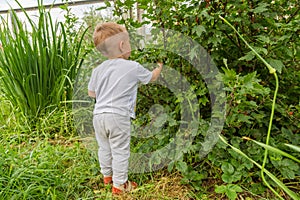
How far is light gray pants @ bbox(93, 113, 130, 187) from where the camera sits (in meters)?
1.31

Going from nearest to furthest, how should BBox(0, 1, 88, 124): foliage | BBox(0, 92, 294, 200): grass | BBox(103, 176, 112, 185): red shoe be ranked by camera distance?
1. BBox(0, 92, 294, 200): grass
2. BBox(103, 176, 112, 185): red shoe
3. BBox(0, 1, 88, 124): foliage

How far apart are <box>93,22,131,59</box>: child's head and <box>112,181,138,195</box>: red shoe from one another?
69cm

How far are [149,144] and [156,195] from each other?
312 millimetres

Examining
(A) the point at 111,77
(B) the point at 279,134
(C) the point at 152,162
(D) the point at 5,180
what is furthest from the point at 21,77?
(B) the point at 279,134

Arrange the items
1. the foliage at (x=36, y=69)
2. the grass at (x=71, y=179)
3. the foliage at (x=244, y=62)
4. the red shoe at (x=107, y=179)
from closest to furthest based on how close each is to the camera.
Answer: the foliage at (x=244, y=62)
the grass at (x=71, y=179)
the red shoe at (x=107, y=179)
the foliage at (x=36, y=69)

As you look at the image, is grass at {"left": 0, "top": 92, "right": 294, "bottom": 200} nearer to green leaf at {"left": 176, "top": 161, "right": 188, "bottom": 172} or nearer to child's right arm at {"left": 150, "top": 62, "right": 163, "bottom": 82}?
green leaf at {"left": 176, "top": 161, "right": 188, "bottom": 172}

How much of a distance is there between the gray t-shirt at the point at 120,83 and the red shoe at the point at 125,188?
1.31 ft

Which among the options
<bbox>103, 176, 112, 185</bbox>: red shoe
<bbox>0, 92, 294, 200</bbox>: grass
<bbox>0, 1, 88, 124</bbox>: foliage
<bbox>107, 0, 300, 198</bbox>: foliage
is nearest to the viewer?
<bbox>107, 0, 300, 198</bbox>: foliage

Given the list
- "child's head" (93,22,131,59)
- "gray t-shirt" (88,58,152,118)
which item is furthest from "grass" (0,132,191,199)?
"child's head" (93,22,131,59)

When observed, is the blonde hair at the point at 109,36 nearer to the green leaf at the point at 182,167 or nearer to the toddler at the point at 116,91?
the toddler at the point at 116,91

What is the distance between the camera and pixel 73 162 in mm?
1700

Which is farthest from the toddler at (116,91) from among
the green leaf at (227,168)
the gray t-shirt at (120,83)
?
the green leaf at (227,168)

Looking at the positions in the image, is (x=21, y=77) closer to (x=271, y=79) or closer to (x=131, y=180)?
(x=131, y=180)

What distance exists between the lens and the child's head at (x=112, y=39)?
4.31 ft
